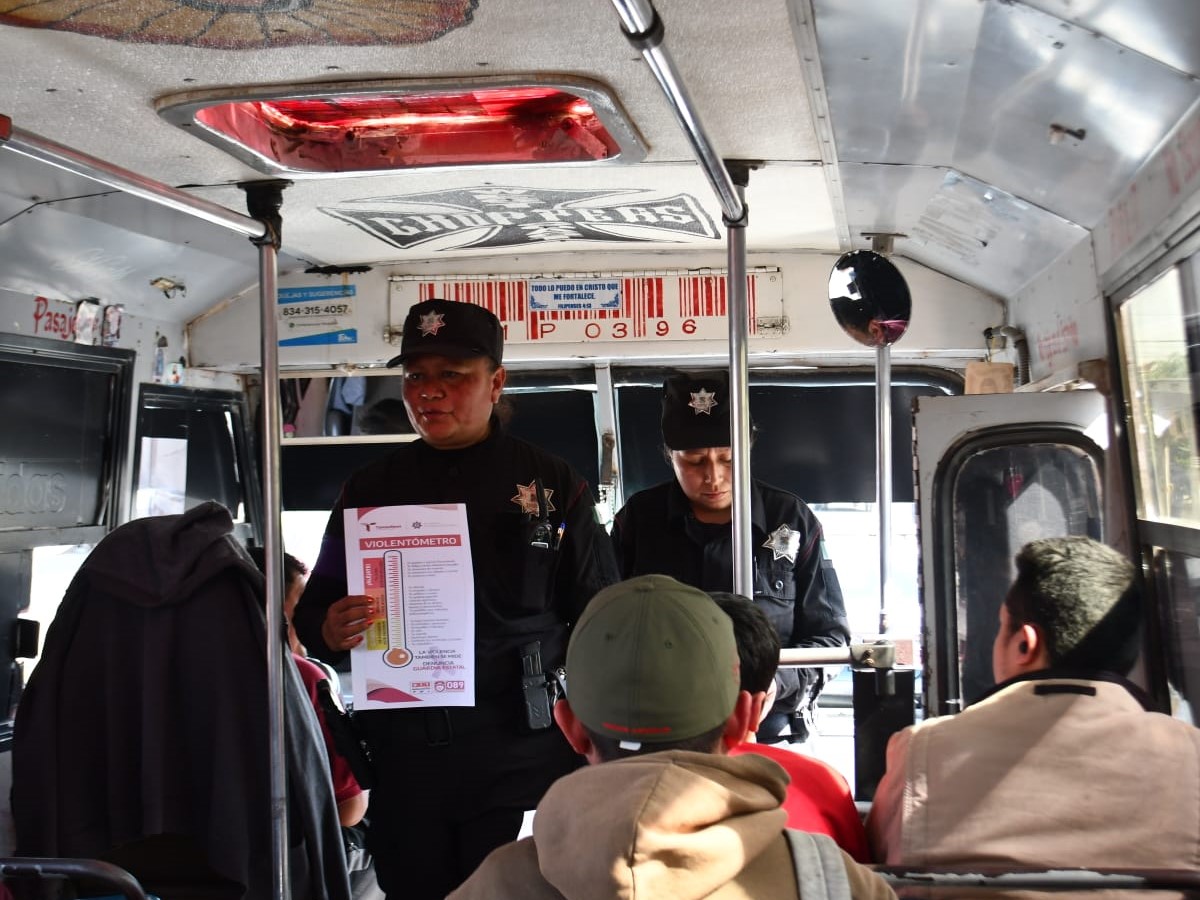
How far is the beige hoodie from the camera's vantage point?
1038mm

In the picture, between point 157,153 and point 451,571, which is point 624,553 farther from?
point 157,153

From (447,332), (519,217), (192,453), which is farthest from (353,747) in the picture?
(192,453)

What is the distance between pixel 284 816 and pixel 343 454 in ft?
8.41

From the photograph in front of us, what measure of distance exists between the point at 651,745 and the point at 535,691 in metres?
1.05

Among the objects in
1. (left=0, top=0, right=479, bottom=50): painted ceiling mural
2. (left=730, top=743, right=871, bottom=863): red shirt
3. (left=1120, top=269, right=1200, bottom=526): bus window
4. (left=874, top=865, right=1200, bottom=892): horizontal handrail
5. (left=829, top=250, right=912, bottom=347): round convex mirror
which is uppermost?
(left=0, top=0, right=479, bottom=50): painted ceiling mural

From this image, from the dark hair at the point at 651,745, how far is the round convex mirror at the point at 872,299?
167 cm

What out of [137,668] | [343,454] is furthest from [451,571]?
[343,454]

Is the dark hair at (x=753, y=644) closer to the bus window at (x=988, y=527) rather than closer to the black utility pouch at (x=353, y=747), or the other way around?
the black utility pouch at (x=353, y=747)

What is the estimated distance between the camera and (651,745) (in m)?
1.30

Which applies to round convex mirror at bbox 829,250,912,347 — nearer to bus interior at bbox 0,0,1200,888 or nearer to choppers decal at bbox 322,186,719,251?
bus interior at bbox 0,0,1200,888

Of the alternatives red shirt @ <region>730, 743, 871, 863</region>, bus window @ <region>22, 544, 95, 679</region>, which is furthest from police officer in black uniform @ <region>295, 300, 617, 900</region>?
bus window @ <region>22, 544, 95, 679</region>

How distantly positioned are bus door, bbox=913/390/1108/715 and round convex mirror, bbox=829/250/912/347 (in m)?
0.53

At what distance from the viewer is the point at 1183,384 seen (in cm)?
238

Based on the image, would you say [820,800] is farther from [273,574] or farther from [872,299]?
[872,299]
